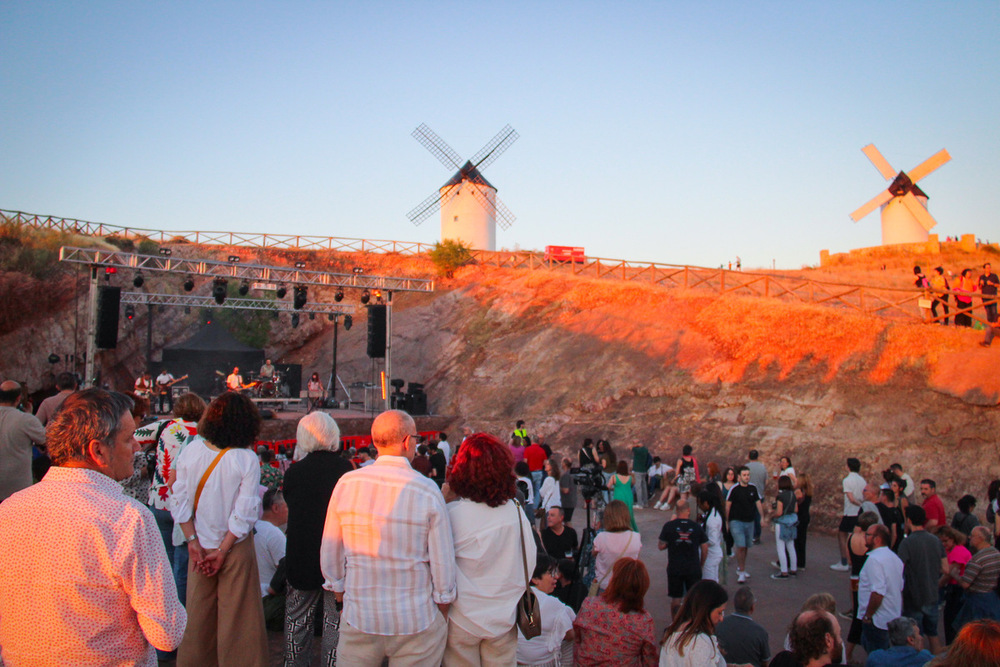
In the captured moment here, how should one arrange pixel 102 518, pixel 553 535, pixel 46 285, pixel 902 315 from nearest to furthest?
pixel 102 518 < pixel 553 535 < pixel 902 315 < pixel 46 285

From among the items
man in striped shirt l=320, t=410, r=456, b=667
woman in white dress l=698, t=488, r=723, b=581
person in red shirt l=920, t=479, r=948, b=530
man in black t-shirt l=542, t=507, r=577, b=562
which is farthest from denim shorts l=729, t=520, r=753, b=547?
man in striped shirt l=320, t=410, r=456, b=667

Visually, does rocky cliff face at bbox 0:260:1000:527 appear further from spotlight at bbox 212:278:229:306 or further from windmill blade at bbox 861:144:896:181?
windmill blade at bbox 861:144:896:181

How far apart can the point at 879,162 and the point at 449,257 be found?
30353 mm

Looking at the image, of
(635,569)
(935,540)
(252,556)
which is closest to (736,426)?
(935,540)

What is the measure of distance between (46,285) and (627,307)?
2544cm

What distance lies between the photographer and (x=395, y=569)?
315 centimetres

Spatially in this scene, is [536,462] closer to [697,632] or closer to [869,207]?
[697,632]

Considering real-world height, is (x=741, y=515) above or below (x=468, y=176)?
below

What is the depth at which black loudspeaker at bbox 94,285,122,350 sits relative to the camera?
56.3ft

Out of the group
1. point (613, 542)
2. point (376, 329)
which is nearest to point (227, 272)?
point (376, 329)

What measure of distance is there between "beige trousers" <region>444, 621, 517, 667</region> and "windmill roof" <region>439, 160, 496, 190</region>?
123 ft

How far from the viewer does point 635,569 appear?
409 centimetres

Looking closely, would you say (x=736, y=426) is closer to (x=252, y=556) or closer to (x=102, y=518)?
(x=252, y=556)

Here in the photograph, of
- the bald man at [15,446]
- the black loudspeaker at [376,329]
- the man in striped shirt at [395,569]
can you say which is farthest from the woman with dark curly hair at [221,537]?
the black loudspeaker at [376,329]
